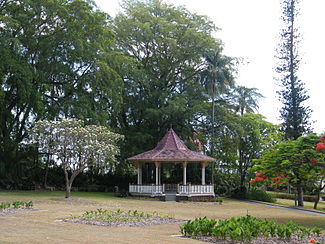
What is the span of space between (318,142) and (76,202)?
560 inches

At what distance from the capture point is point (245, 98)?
4616 cm

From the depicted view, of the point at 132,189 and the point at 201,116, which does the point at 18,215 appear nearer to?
the point at 132,189

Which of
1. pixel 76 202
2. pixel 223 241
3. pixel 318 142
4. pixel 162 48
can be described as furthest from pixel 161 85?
pixel 223 241

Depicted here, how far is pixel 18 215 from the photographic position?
1667 cm

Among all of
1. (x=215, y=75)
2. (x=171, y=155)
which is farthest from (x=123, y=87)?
(x=215, y=75)

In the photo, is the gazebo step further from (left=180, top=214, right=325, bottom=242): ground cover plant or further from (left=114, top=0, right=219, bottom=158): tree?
(left=180, top=214, right=325, bottom=242): ground cover plant

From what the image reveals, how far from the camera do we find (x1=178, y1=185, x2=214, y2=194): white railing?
33750mm

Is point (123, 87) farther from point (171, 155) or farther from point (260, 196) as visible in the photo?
point (260, 196)

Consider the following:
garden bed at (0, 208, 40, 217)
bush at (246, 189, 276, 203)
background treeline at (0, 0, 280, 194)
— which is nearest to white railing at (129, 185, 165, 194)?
background treeline at (0, 0, 280, 194)

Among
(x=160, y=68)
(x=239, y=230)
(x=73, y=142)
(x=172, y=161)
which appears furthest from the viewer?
(x=160, y=68)

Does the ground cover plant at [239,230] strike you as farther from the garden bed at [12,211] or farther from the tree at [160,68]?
the tree at [160,68]

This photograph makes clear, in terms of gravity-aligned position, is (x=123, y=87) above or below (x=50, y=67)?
below

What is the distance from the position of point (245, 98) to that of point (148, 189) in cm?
1732

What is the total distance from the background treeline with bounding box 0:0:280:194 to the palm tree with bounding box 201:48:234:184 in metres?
0.09
